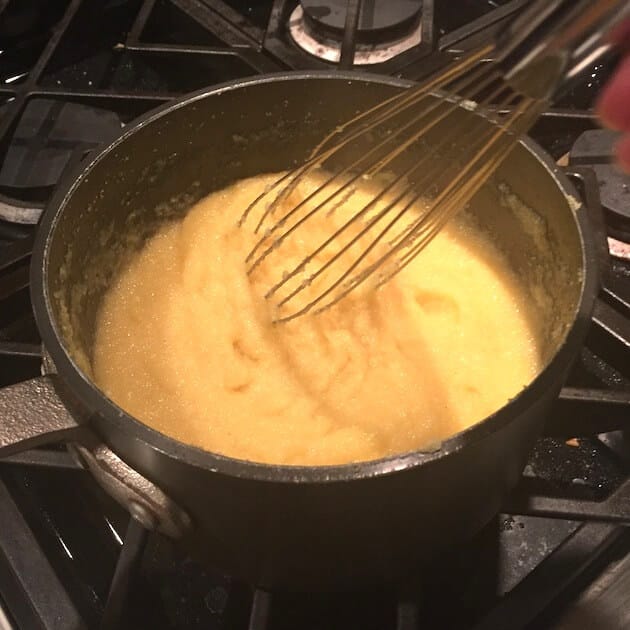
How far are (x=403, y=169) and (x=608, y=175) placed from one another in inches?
9.0

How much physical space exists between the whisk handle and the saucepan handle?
360 millimetres

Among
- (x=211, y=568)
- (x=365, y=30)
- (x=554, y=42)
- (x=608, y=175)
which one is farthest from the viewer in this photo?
(x=365, y=30)

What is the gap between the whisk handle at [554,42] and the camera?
0.41 metres

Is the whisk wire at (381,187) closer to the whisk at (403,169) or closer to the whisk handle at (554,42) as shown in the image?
the whisk at (403,169)

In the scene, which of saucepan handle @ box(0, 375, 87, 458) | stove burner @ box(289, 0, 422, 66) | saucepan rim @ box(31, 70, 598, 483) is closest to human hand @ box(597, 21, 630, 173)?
saucepan rim @ box(31, 70, 598, 483)

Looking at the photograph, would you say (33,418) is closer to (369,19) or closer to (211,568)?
(211,568)

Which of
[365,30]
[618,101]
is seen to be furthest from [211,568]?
[365,30]

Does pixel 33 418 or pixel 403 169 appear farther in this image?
pixel 403 169

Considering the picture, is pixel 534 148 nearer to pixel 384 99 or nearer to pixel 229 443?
pixel 384 99

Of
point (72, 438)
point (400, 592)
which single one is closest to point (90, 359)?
point (72, 438)

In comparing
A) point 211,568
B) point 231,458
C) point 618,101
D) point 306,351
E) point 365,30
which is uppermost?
point 618,101

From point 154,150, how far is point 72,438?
361mm

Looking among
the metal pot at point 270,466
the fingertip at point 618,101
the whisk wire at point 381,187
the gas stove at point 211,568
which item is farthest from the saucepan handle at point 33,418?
the fingertip at point 618,101

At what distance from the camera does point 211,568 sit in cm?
69
